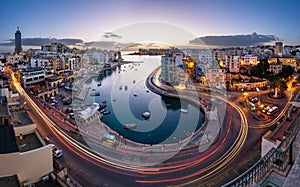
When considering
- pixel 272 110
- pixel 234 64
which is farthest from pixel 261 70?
pixel 272 110

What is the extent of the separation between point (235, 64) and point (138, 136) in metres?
11.2

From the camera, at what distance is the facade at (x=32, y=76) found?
1190cm

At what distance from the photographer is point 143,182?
3689 mm

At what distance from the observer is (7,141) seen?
104 inches

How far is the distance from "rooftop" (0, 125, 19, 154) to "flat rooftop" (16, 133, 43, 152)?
13.3 inches

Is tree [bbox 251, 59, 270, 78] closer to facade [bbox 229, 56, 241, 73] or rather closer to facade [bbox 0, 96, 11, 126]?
facade [bbox 229, 56, 241, 73]

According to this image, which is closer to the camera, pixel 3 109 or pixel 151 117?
pixel 3 109

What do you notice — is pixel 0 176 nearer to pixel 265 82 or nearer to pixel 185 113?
pixel 185 113

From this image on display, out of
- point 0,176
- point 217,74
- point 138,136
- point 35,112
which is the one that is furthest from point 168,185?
point 217,74

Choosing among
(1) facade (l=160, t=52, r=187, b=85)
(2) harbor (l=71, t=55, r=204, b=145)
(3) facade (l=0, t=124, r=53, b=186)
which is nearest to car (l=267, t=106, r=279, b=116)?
(2) harbor (l=71, t=55, r=204, b=145)

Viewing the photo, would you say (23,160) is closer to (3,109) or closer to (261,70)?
(3,109)

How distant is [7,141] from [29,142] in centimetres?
67

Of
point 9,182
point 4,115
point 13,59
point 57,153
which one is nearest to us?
point 9,182

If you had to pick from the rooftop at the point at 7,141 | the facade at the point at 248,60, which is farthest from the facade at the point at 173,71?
the rooftop at the point at 7,141
